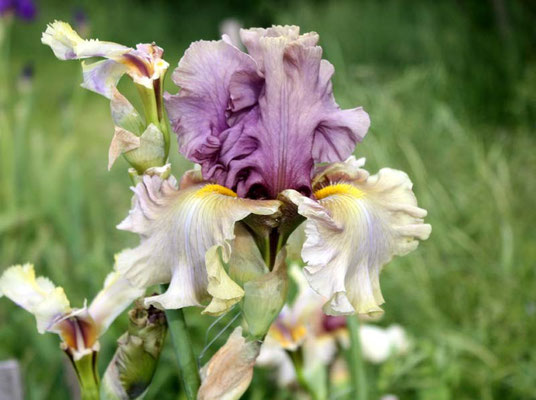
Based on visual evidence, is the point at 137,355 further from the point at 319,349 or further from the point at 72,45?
the point at 319,349

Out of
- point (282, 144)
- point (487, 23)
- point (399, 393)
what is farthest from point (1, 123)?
point (487, 23)

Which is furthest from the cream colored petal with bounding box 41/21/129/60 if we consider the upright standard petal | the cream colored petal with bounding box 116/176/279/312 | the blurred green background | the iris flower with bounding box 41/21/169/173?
the blurred green background

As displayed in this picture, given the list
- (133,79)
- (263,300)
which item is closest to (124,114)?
(133,79)

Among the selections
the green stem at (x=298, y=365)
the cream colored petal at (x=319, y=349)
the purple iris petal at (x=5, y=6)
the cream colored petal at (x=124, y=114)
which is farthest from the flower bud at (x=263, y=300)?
the purple iris petal at (x=5, y=6)

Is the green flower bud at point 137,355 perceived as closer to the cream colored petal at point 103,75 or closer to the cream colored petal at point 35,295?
the cream colored petal at point 35,295

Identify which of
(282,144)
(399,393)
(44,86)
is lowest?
(399,393)

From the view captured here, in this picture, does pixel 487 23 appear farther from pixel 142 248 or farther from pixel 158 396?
pixel 142 248
